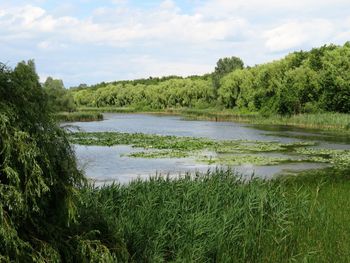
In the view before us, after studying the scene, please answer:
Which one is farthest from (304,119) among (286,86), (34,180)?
(34,180)

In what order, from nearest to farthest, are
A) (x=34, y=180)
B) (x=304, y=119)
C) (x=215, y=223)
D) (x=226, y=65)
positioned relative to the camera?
(x=34, y=180), (x=215, y=223), (x=304, y=119), (x=226, y=65)

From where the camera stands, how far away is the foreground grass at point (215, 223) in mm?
6562

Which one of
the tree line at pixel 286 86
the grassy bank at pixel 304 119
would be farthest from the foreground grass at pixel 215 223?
the tree line at pixel 286 86

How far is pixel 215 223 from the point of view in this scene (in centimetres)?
763

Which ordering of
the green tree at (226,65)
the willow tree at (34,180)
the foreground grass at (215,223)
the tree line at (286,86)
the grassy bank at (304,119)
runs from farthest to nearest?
the green tree at (226,65)
the tree line at (286,86)
the grassy bank at (304,119)
the foreground grass at (215,223)
the willow tree at (34,180)

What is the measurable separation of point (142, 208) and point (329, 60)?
6204 centimetres

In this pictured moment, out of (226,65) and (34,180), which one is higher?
(226,65)

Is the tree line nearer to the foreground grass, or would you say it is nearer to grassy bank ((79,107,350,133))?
grassy bank ((79,107,350,133))

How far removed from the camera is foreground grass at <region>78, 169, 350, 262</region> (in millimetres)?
6562

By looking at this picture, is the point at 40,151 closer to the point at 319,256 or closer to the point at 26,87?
the point at 26,87

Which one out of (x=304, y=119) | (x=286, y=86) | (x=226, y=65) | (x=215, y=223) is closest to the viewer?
(x=215, y=223)

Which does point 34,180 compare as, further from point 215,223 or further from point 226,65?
point 226,65

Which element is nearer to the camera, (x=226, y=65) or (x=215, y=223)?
(x=215, y=223)

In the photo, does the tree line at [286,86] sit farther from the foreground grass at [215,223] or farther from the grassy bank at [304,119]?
the foreground grass at [215,223]
